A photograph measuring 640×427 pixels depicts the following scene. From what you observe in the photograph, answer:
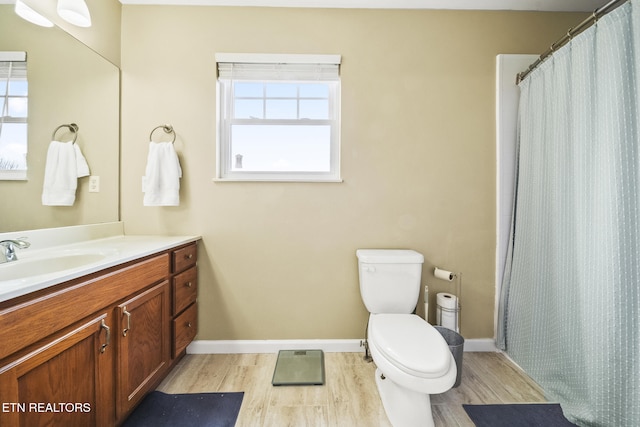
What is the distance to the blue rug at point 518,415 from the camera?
131 cm

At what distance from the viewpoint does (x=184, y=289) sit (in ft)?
5.52

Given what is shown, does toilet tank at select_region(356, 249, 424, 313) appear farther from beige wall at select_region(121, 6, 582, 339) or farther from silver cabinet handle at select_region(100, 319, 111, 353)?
silver cabinet handle at select_region(100, 319, 111, 353)

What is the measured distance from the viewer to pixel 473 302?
1.94 meters

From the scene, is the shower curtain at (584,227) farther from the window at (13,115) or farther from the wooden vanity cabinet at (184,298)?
the window at (13,115)

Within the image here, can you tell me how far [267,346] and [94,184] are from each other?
1.56 metres

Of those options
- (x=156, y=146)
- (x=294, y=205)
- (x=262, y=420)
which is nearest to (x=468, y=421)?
(x=262, y=420)

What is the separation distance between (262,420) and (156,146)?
5.73 feet

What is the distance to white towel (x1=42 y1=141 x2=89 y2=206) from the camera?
1.41 meters

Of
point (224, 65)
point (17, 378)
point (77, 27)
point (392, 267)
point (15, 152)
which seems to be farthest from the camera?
point (224, 65)

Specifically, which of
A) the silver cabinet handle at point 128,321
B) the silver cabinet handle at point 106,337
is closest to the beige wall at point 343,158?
the silver cabinet handle at point 128,321

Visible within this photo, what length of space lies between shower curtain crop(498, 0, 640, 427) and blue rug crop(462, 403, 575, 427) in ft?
0.18

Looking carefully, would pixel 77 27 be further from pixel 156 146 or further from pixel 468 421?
pixel 468 421

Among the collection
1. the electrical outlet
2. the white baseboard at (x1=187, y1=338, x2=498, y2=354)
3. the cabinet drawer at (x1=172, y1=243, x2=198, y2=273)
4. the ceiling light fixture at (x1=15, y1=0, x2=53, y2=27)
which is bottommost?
the white baseboard at (x1=187, y1=338, x2=498, y2=354)

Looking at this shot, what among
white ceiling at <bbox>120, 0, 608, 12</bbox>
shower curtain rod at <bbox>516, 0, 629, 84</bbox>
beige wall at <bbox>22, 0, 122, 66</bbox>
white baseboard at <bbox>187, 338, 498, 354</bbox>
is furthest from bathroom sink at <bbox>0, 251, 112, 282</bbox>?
shower curtain rod at <bbox>516, 0, 629, 84</bbox>
